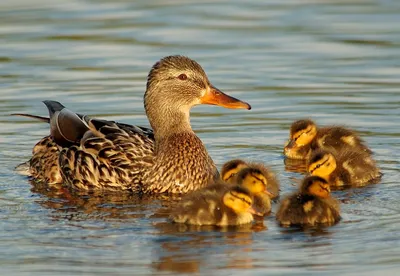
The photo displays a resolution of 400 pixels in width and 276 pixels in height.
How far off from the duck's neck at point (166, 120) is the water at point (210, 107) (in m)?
0.77

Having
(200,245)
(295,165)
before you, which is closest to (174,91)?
(295,165)

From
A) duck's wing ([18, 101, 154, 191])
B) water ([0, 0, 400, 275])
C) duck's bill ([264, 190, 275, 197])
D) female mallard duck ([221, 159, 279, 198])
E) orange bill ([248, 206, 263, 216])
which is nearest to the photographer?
water ([0, 0, 400, 275])

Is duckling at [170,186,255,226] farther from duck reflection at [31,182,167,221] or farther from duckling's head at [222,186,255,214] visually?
duck reflection at [31,182,167,221]

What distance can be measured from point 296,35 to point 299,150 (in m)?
3.79

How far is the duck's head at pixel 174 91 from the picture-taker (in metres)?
10.6

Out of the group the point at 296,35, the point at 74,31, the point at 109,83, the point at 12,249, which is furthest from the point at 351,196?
the point at 74,31

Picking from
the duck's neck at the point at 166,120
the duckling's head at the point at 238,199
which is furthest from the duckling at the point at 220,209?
the duck's neck at the point at 166,120

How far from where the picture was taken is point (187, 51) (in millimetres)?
14539

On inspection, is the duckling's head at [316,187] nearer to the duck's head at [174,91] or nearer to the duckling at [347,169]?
the duckling at [347,169]

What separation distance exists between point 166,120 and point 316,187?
177 centimetres

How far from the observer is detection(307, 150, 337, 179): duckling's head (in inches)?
408

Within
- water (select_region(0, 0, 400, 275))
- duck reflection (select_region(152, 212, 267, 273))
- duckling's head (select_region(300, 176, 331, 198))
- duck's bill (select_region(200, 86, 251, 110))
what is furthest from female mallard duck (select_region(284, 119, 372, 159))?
duck reflection (select_region(152, 212, 267, 273))

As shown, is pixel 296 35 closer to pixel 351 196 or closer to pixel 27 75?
pixel 27 75

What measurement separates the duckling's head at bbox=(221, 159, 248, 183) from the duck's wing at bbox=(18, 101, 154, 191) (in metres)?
0.65
